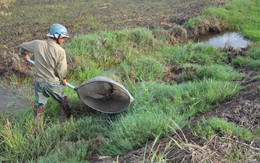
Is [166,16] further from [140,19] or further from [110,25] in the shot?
[110,25]

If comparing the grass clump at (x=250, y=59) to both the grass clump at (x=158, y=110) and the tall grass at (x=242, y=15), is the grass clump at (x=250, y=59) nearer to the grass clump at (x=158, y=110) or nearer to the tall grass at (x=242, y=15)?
the tall grass at (x=242, y=15)

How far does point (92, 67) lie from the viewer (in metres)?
7.81

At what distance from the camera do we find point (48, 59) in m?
5.12

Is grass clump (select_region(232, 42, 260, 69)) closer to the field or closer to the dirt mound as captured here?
the field

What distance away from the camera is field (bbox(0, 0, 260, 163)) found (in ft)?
12.8

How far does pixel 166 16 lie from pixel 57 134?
900 centimetres

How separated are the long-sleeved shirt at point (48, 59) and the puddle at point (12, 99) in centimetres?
103

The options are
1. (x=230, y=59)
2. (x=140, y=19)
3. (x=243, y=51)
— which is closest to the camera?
(x=230, y=59)

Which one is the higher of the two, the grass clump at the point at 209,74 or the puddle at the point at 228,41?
the grass clump at the point at 209,74

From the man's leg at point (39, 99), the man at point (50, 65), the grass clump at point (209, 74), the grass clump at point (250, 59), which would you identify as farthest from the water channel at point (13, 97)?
the grass clump at point (250, 59)

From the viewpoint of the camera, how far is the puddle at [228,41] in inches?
416

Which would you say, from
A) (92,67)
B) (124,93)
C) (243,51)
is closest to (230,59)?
(243,51)

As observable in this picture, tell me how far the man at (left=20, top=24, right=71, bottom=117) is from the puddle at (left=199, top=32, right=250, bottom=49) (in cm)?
648

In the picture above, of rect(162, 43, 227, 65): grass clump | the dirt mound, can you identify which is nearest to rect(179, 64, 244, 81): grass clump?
rect(162, 43, 227, 65): grass clump
